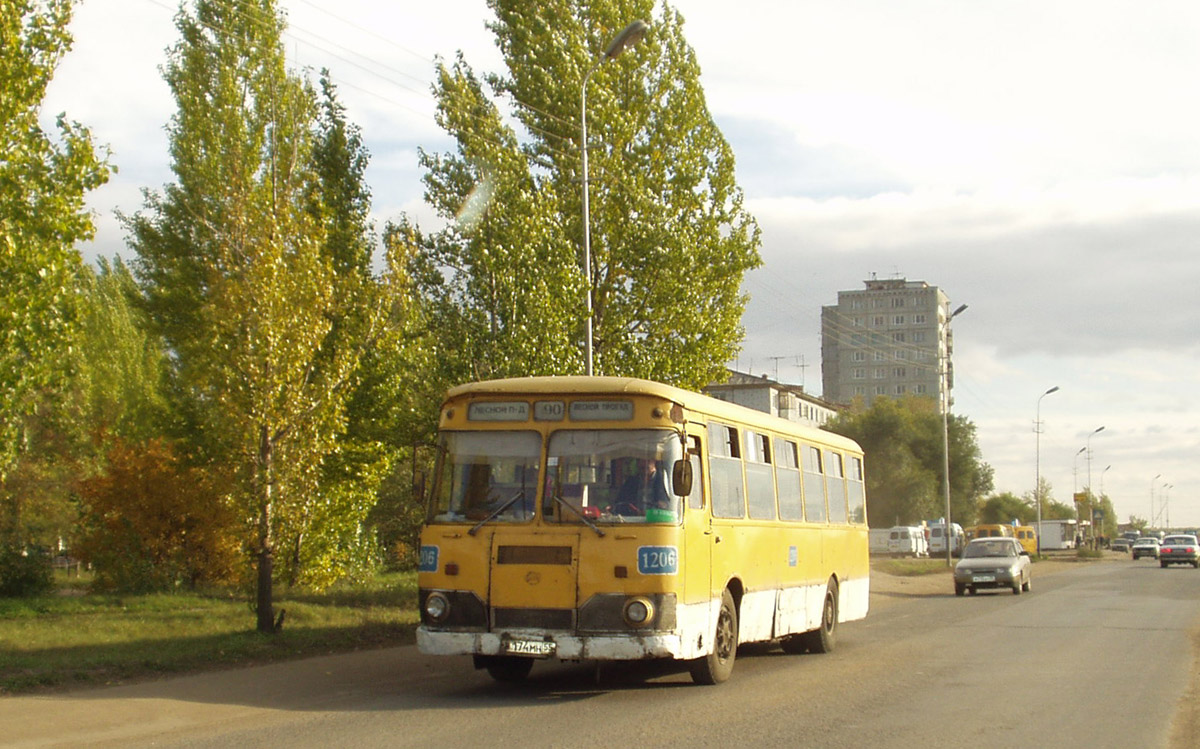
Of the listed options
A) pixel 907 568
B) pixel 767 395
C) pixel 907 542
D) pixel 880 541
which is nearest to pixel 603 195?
pixel 907 568

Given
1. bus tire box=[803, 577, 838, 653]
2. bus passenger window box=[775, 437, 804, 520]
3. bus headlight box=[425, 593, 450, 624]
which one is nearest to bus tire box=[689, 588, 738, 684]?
bus passenger window box=[775, 437, 804, 520]

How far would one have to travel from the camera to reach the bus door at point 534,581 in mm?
11953

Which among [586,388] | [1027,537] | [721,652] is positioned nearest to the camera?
[586,388]

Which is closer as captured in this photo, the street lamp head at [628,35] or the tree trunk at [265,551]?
the tree trunk at [265,551]

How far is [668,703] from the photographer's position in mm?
11859

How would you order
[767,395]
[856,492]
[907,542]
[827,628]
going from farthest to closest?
1. [767,395]
2. [907,542]
3. [856,492]
4. [827,628]

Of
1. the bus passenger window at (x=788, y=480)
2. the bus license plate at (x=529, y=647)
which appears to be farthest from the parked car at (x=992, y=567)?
the bus license plate at (x=529, y=647)

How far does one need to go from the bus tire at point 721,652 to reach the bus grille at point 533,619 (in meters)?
1.82

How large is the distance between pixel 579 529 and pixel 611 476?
0.63 meters

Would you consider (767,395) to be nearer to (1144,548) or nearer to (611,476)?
(1144,548)

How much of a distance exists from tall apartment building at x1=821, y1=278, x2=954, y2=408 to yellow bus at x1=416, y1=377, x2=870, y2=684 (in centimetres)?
15089

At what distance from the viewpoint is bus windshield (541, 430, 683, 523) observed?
39.8ft

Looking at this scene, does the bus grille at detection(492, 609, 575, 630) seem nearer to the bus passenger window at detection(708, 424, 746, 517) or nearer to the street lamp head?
the bus passenger window at detection(708, 424, 746, 517)

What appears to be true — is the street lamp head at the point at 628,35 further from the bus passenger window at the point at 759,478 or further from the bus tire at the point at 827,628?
the bus tire at the point at 827,628
